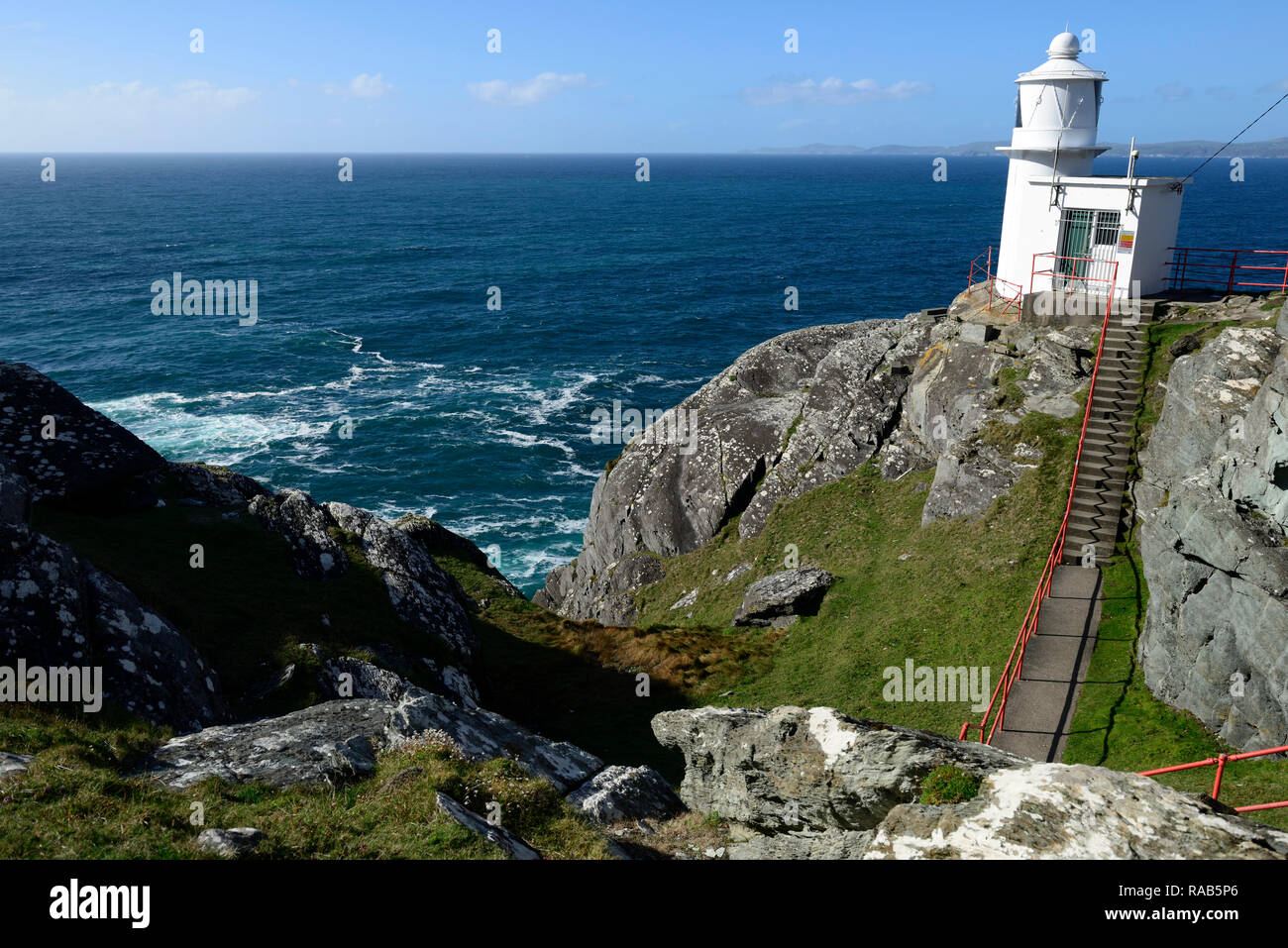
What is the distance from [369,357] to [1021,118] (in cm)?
6523

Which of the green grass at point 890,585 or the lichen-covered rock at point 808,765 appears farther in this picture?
the green grass at point 890,585

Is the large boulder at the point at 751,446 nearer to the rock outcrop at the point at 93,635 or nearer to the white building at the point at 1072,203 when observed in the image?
the white building at the point at 1072,203

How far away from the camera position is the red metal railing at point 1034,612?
67.4 feet

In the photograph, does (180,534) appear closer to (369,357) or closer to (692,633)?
(692,633)

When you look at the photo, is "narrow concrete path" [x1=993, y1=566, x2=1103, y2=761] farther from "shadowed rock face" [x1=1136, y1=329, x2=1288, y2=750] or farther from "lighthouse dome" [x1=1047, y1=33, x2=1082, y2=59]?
"lighthouse dome" [x1=1047, y1=33, x2=1082, y2=59]

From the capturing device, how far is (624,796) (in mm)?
14781

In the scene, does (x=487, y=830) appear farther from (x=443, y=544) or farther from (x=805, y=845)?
(x=443, y=544)

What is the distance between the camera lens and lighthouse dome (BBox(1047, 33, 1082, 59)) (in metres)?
36.8

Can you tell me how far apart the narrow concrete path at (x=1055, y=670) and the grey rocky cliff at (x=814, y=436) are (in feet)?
19.0

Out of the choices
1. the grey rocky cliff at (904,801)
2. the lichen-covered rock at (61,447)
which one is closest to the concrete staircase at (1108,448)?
the grey rocky cliff at (904,801)

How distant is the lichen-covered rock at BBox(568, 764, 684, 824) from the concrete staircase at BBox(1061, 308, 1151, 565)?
1779 cm
